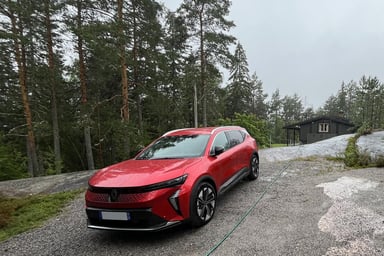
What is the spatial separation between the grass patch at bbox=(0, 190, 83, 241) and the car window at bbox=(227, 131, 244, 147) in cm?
382

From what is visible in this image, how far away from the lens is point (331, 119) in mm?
29578

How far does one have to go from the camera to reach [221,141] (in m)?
4.57

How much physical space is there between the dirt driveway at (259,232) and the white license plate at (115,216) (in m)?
0.42

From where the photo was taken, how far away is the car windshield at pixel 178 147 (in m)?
3.95

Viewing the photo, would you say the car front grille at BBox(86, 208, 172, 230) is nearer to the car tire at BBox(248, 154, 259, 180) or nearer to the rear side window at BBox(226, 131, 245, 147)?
the rear side window at BBox(226, 131, 245, 147)

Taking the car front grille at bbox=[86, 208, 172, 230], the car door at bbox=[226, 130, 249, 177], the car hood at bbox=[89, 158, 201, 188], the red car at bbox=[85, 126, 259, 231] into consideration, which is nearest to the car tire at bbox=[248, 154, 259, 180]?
the car door at bbox=[226, 130, 249, 177]

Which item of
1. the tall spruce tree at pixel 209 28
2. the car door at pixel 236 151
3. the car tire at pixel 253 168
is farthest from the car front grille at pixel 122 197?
the tall spruce tree at pixel 209 28

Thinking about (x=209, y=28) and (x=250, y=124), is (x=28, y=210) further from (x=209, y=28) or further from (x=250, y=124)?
(x=250, y=124)

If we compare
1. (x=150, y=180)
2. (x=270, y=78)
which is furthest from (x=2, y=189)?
(x=270, y=78)

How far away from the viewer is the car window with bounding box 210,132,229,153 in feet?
14.0

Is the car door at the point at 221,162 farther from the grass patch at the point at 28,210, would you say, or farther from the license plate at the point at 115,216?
the grass patch at the point at 28,210

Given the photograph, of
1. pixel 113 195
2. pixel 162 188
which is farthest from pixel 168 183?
pixel 113 195

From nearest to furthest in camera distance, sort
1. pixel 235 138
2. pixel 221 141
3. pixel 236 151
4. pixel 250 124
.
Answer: pixel 221 141, pixel 236 151, pixel 235 138, pixel 250 124

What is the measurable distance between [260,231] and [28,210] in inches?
179
